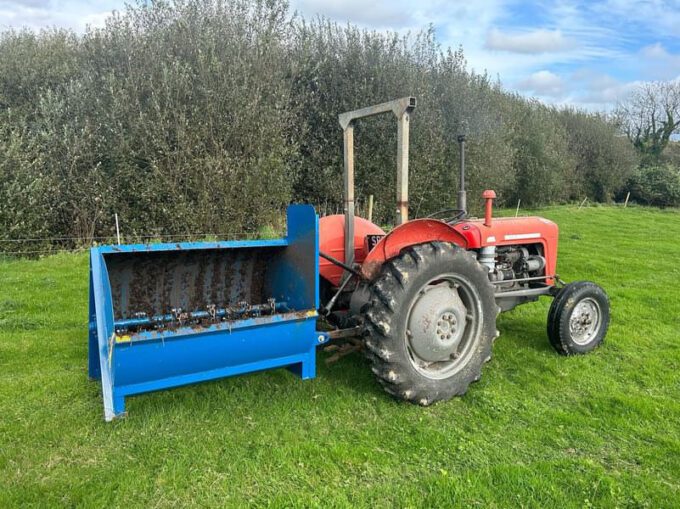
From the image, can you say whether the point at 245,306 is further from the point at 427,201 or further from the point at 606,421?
the point at 427,201

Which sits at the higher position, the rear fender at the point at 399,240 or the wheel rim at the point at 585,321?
the rear fender at the point at 399,240

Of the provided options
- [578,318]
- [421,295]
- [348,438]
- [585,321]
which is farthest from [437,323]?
[585,321]

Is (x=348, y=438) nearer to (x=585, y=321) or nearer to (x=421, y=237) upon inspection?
(x=421, y=237)

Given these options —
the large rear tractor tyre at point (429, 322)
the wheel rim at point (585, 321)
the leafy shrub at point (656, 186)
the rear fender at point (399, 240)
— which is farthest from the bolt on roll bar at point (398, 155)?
the leafy shrub at point (656, 186)

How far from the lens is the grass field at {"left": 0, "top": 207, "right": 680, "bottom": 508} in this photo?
8.43 ft

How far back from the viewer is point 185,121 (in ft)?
31.2

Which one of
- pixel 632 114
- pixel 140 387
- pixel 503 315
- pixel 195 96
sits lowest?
pixel 503 315

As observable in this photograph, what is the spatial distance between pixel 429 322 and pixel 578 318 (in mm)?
1943

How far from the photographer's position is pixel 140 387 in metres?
2.73

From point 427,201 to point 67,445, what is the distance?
40.3ft

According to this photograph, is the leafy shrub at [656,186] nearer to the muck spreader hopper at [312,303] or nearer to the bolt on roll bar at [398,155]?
the muck spreader hopper at [312,303]

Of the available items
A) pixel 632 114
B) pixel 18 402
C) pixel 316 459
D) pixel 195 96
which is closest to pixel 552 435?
pixel 316 459

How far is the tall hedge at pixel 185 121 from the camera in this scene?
31.1ft

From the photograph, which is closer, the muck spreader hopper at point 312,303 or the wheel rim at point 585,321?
the muck spreader hopper at point 312,303
